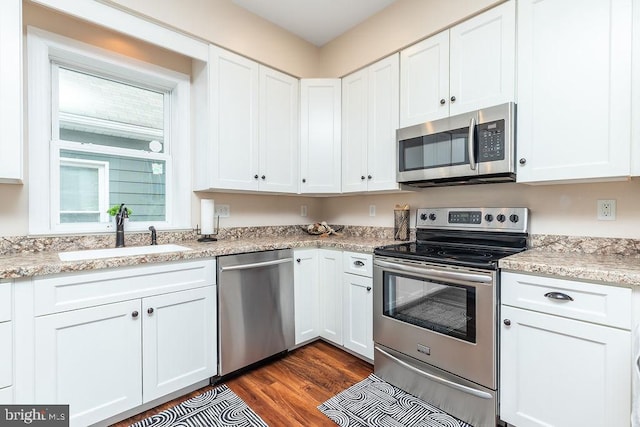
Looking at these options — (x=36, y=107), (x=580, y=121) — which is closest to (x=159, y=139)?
(x=36, y=107)

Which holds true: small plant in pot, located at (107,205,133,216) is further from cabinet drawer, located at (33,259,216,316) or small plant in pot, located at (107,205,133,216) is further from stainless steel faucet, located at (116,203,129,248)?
cabinet drawer, located at (33,259,216,316)

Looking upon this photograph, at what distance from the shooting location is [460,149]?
1941 mm

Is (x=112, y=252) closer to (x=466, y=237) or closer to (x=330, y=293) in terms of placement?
(x=330, y=293)

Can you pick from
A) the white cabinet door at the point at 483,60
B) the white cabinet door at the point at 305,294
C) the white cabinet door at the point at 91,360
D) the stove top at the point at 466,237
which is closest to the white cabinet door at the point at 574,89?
the white cabinet door at the point at 483,60

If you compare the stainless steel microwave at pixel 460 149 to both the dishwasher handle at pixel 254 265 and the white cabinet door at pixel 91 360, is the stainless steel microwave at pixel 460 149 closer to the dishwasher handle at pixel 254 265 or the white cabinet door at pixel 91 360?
the dishwasher handle at pixel 254 265

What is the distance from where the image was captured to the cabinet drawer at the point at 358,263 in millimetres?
2170

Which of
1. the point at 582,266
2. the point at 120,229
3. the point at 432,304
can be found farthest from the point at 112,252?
the point at 582,266

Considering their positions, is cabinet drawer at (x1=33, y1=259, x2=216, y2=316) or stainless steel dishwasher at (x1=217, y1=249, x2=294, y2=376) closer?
cabinet drawer at (x1=33, y1=259, x2=216, y2=316)

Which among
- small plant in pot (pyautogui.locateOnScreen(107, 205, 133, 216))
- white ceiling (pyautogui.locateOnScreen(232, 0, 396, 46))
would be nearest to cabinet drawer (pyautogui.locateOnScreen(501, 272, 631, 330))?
white ceiling (pyautogui.locateOnScreen(232, 0, 396, 46))

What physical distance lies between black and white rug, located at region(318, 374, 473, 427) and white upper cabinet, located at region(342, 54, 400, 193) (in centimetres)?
141

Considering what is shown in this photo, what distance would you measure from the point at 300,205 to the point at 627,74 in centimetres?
248

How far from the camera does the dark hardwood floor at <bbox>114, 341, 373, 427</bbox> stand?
1.69 meters

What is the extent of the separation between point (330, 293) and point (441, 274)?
101 centimetres

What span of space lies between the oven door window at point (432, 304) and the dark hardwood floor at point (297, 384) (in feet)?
1.85
